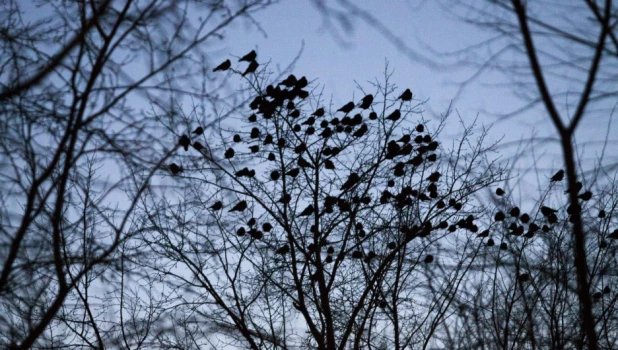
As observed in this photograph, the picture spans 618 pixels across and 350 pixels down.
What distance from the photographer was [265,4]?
3.49 m

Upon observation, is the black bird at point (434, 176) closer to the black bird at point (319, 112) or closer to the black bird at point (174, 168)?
the black bird at point (319, 112)

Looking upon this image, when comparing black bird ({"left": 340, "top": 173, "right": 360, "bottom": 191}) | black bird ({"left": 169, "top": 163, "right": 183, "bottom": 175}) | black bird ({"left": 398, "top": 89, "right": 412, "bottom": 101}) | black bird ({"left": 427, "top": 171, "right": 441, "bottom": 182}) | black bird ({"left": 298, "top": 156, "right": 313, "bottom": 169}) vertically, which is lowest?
black bird ({"left": 169, "top": 163, "right": 183, "bottom": 175})

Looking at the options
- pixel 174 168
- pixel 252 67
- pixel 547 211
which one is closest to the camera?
pixel 174 168

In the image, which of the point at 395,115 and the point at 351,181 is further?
the point at 395,115

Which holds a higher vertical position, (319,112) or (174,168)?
(319,112)

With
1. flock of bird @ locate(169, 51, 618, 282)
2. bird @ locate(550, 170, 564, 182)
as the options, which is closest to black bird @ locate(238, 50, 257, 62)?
flock of bird @ locate(169, 51, 618, 282)

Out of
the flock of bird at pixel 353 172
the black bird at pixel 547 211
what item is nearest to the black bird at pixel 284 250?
the flock of bird at pixel 353 172

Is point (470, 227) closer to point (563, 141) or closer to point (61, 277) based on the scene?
point (563, 141)

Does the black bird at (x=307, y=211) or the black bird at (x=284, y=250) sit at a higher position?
the black bird at (x=307, y=211)

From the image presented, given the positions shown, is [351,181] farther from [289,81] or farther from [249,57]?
[249,57]

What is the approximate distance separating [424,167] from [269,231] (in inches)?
70.8

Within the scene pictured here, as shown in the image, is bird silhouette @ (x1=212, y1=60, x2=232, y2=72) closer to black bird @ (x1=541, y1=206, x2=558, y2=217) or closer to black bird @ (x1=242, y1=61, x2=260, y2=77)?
black bird @ (x1=242, y1=61, x2=260, y2=77)

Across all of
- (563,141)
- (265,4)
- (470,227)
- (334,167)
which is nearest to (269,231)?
(334,167)

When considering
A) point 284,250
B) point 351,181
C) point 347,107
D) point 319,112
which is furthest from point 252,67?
point 284,250
